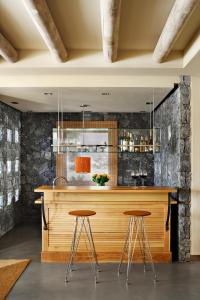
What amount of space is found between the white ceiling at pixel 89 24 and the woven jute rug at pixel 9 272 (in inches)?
115

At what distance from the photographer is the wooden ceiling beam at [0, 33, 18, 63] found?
3643 mm

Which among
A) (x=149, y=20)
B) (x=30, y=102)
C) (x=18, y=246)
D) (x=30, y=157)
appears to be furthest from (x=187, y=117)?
(x=30, y=157)

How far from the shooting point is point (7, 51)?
12.6ft

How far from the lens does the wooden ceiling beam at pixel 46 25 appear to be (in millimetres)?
2771

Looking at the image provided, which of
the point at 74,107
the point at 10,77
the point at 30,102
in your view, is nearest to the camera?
the point at 10,77

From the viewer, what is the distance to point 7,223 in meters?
6.39

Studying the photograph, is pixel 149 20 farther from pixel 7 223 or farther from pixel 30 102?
pixel 7 223

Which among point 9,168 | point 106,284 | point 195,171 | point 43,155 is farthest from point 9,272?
point 43,155

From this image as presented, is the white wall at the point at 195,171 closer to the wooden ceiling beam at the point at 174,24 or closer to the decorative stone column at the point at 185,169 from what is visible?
the decorative stone column at the point at 185,169

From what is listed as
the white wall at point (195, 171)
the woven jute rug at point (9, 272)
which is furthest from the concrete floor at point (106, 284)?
the white wall at point (195, 171)

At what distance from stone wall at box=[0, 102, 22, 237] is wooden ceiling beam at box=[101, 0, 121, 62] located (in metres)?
2.99

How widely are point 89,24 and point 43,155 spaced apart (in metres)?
4.37

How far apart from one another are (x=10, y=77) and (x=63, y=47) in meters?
1.32

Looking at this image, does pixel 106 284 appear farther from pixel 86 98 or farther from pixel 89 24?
pixel 86 98
